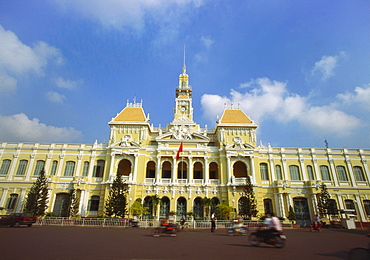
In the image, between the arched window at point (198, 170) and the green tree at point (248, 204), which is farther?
the arched window at point (198, 170)

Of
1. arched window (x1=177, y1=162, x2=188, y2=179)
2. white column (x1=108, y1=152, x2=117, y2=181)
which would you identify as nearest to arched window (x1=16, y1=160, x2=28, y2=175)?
white column (x1=108, y1=152, x2=117, y2=181)

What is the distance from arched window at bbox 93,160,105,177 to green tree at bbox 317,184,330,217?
31.5 m

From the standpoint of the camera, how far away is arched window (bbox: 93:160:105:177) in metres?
34.8

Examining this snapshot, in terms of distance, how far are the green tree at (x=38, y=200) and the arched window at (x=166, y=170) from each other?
16378 millimetres

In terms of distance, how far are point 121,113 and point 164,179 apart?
14.3 m

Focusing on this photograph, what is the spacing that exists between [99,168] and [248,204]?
2260 centimetres

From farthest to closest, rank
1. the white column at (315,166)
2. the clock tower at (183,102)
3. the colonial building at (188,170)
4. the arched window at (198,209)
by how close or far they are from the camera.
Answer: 1. the clock tower at (183,102)
2. the white column at (315,166)
3. the colonial building at (188,170)
4. the arched window at (198,209)

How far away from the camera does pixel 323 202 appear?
30391 millimetres

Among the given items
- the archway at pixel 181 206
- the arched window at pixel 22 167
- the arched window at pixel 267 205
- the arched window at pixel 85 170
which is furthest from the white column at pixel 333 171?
the arched window at pixel 22 167

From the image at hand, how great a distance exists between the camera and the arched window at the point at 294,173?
34.7 metres

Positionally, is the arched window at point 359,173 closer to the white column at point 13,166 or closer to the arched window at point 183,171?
the arched window at point 183,171

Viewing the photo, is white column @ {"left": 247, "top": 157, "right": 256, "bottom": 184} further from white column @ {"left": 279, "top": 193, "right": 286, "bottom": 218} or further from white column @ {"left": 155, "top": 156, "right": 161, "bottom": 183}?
white column @ {"left": 155, "top": 156, "right": 161, "bottom": 183}

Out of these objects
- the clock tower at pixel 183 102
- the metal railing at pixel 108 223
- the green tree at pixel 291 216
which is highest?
the clock tower at pixel 183 102

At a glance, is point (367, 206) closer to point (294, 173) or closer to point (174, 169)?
point (294, 173)
